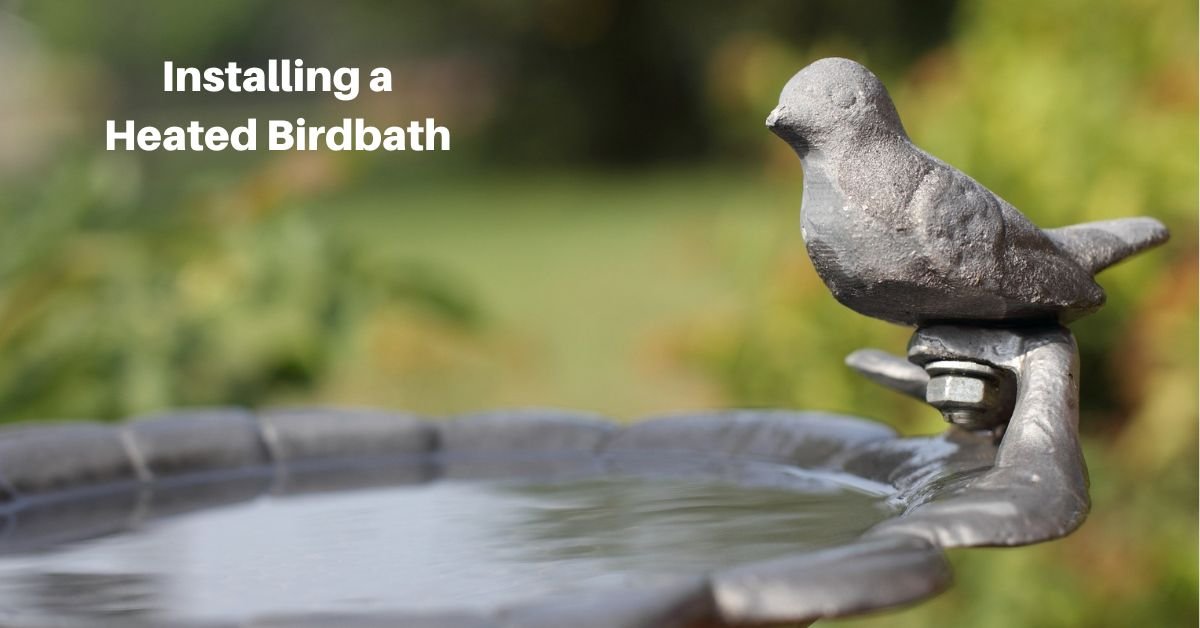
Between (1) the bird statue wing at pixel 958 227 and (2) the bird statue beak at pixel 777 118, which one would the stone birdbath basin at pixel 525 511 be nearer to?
(1) the bird statue wing at pixel 958 227

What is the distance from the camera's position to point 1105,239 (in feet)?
4.80

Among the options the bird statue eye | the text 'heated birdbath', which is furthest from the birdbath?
the text 'heated birdbath'

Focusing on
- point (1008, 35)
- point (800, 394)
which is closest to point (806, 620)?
point (800, 394)

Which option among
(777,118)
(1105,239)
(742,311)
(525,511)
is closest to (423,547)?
(525,511)

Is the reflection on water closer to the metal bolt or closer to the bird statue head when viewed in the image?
the metal bolt

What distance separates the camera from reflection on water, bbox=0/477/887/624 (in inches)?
47.3

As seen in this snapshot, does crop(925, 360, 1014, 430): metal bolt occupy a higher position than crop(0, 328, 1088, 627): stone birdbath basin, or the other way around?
crop(925, 360, 1014, 430): metal bolt

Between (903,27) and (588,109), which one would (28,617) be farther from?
(588,109)

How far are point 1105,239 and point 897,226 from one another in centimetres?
30

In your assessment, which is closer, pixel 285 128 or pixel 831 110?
pixel 831 110

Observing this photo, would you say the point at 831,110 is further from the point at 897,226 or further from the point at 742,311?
the point at 742,311

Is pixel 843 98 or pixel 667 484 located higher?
pixel 843 98

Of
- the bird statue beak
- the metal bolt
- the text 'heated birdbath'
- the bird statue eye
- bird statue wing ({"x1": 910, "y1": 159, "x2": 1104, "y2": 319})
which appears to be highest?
the text 'heated birdbath'

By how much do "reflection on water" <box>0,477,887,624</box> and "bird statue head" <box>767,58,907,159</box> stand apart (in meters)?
0.36
